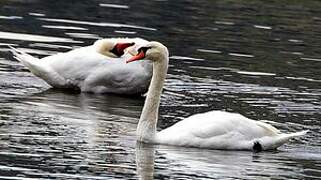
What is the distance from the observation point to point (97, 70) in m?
19.5

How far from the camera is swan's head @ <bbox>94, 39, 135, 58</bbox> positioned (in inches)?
768

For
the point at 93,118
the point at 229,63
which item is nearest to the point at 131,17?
the point at 229,63

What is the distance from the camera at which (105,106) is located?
60.1 feet

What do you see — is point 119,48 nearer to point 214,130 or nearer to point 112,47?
point 112,47

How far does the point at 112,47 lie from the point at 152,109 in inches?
162

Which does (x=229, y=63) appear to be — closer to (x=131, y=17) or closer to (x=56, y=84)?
(x=56, y=84)

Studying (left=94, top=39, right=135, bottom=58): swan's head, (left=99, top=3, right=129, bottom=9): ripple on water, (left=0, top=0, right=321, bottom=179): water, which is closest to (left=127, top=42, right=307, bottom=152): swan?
(left=0, top=0, right=321, bottom=179): water

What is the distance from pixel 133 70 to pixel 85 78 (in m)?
0.79

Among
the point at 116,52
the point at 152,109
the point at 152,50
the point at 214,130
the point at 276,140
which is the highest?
the point at 152,50

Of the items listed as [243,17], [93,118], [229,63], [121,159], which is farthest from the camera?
[243,17]

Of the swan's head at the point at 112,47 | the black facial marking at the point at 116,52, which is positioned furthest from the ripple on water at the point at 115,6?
the black facial marking at the point at 116,52

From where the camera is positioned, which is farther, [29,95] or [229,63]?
[229,63]

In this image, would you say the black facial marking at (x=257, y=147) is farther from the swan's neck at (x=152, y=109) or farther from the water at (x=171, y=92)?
the swan's neck at (x=152, y=109)

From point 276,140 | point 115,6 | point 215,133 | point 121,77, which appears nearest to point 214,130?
point 215,133
